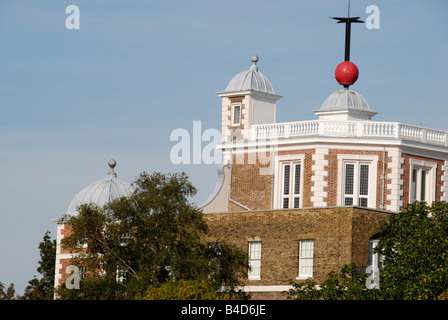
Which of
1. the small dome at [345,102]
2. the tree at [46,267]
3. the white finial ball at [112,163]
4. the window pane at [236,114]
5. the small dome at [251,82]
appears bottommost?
the tree at [46,267]

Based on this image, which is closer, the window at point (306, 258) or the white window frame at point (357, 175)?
the window at point (306, 258)

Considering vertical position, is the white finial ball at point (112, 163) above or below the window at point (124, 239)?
above

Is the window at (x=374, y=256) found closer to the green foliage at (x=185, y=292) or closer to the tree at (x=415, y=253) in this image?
the tree at (x=415, y=253)

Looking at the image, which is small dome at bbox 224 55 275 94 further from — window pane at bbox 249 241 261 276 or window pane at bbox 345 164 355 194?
window pane at bbox 249 241 261 276

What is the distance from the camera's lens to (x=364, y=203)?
5975 cm

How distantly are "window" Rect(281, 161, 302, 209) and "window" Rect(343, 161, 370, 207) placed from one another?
110 inches

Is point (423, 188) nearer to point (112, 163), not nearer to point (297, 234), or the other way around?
point (297, 234)

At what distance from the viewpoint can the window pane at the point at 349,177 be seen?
59.7 meters

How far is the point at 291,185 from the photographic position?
60.8 m

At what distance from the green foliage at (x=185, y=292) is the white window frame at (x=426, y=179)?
2097 centimetres

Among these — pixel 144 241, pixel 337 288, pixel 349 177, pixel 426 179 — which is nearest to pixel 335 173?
pixel 349 177

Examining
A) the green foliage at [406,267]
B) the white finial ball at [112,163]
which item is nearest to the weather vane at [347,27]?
the green foliage at [406,267]

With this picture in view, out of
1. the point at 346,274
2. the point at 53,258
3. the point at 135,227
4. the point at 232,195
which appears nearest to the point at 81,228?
the point at 135,227
